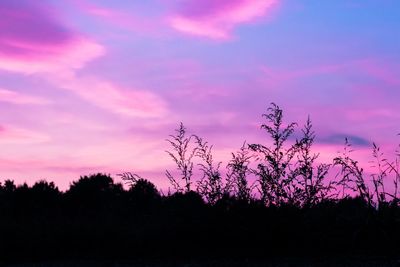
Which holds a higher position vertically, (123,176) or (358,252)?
(123,176)

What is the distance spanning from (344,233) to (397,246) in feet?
2.92

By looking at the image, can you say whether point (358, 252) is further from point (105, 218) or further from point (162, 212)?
point (105, 218)

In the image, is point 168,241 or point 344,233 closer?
point 344,233

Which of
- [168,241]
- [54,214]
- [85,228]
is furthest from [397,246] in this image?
[54,214]

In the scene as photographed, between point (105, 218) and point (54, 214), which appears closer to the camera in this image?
point (105, 218)

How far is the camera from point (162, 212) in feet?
45.2

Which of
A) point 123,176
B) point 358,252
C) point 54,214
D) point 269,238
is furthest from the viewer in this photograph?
point 54,214

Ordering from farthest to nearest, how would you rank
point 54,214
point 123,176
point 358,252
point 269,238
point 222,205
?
1. point 54,214
2. point 123,176
3. point 222,205
4. point 269,238
5. point 358,252

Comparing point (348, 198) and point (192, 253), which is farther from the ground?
point (348, 198)

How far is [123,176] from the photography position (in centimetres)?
1461

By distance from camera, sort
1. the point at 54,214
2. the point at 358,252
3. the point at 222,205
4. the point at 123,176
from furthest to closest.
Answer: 1. the point at 54,214
2. the point at 123,176
3. the point at 222,205
4. the point at 358,252

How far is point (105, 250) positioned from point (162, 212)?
4.30 ft

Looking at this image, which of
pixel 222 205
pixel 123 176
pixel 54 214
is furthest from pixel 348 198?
pixel 54 214

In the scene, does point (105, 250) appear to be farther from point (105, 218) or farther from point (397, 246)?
point (397, 246)
